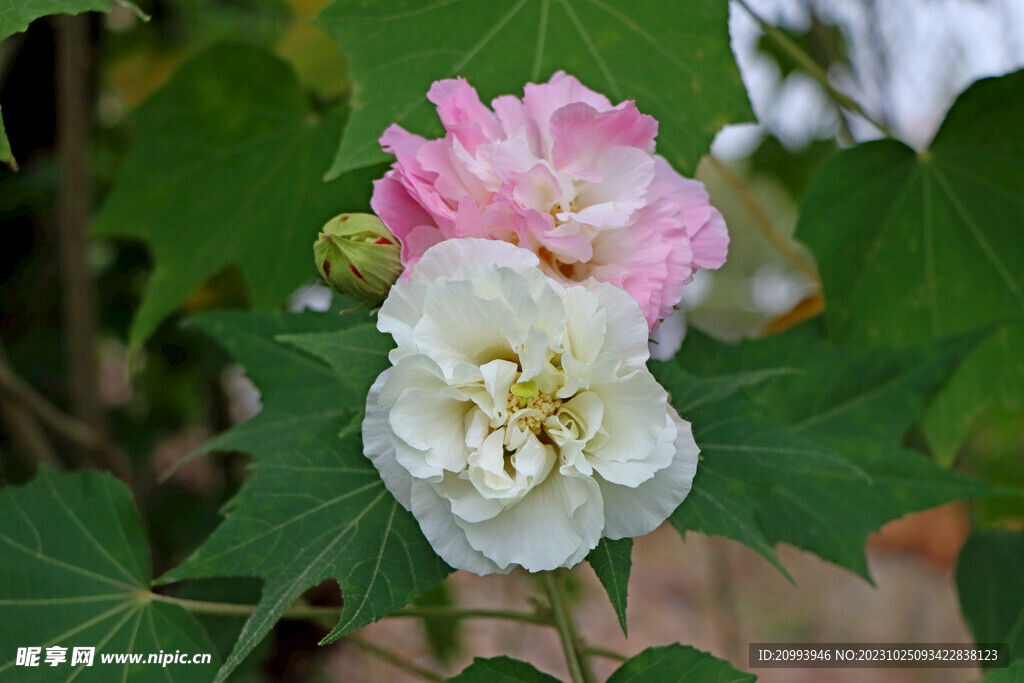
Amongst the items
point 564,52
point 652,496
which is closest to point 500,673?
point 652,496

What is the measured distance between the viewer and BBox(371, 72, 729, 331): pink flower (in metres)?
0.40

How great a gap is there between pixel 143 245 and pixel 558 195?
1.00 metres

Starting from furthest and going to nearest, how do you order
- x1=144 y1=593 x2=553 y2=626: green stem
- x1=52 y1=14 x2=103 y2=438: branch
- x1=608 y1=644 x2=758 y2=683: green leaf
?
x1=52 y1=14 x2=103 y2=438: branch
x1=144 y1=593 x2=553 y2=626: green stem
x1=608 y1=644 x2=758 y2=683: green leaf

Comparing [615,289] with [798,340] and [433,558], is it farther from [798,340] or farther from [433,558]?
[798,340]

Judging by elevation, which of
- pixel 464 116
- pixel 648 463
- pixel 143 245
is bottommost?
pixel 143 245

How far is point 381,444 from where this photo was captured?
0.38m

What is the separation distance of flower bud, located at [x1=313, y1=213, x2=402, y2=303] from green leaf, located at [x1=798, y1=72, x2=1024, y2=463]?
41 cm

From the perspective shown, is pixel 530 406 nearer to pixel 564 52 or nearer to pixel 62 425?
pixel 564 52

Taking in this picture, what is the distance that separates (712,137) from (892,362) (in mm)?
251

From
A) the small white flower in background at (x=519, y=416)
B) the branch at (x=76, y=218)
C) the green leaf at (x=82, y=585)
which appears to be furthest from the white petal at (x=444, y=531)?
the branch at (x=76, y=218)

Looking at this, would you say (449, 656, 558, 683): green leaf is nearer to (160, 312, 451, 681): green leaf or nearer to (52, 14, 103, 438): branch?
(160, 312, 451, 681): green leaf

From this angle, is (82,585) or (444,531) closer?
(444,531)

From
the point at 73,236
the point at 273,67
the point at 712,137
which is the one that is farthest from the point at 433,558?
the point at 73,236

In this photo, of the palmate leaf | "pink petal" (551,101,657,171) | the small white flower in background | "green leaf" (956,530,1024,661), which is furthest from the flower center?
"green leaf" (956,530,1024,661)
